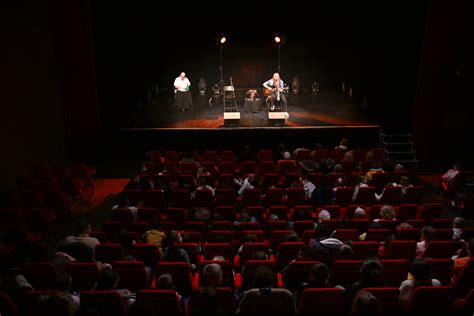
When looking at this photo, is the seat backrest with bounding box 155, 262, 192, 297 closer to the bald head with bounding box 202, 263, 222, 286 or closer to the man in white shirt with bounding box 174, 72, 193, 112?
the bald head with bounding box 202, 263, 222, 286

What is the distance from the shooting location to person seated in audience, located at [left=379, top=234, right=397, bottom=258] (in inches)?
245

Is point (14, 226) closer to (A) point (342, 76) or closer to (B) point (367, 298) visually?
(B) point (367, 298)

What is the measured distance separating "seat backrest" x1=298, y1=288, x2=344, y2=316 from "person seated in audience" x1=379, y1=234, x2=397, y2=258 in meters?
1.74

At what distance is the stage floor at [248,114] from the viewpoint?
13352 millimetres

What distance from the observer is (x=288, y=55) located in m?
16.9

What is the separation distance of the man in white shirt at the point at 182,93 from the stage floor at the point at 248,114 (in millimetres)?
213

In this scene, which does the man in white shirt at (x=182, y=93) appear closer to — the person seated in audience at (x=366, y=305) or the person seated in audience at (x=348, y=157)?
the person seated in audience at (x=348, y=157)

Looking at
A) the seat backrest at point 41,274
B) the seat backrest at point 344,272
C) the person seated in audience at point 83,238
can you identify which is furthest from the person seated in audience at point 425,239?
the seat backrest at point 41,274

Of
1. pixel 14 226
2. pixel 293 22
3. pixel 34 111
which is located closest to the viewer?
pixel 14 226

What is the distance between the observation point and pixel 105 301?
15.4 ft

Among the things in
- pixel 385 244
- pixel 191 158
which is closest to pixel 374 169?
pixel 385 244

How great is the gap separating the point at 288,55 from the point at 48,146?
8772 mm

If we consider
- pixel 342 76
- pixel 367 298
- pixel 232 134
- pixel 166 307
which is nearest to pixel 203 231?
pixel 166 307

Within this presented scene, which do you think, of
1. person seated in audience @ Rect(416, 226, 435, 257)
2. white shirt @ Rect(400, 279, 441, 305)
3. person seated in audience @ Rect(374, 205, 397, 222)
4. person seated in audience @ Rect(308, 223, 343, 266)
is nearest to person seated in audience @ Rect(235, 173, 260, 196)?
person seated in audience @ Rect(374, 205, 397, 222)
